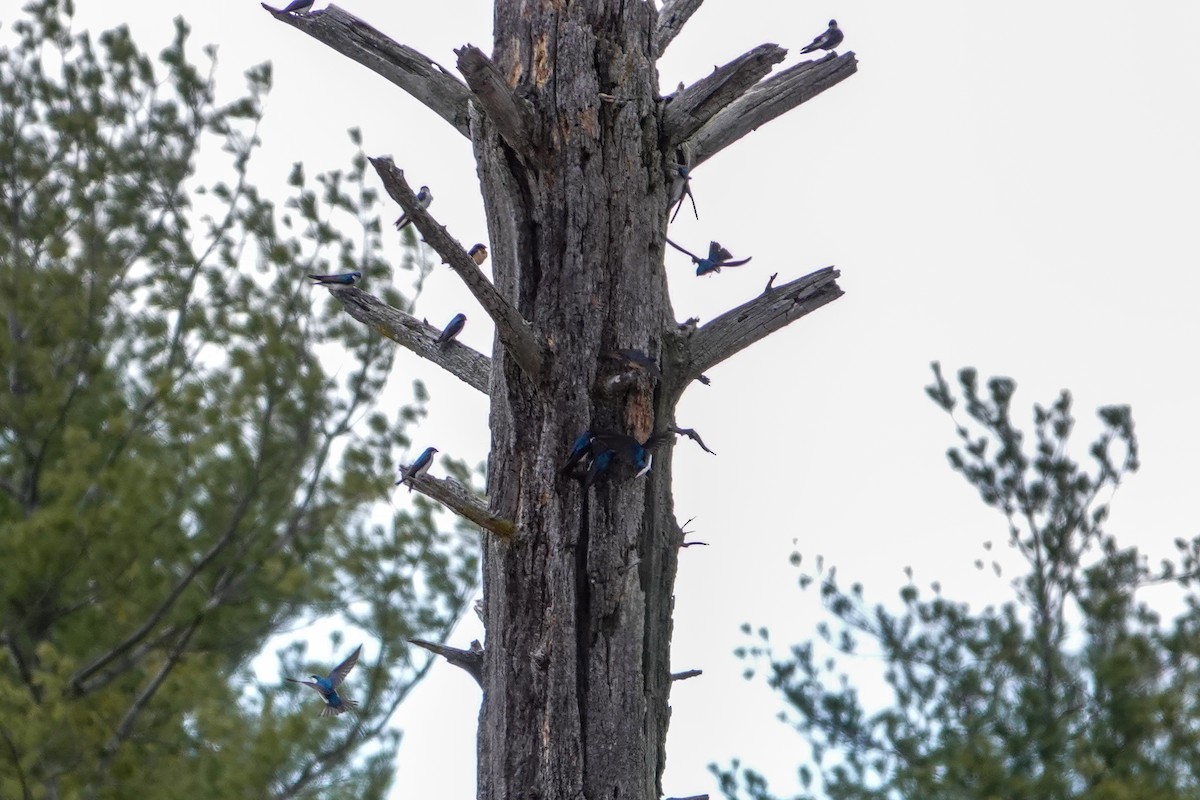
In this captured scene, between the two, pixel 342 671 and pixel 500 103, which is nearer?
pixel 500 103

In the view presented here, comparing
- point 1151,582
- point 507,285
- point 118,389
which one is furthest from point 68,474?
point 1151,582

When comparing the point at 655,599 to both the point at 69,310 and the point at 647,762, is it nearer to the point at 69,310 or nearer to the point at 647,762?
the point at 647,762

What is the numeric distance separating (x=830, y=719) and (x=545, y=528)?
20.2 feet

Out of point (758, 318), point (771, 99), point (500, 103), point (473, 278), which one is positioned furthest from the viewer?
point (771, 99)

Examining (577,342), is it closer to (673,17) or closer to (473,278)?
(473,278)

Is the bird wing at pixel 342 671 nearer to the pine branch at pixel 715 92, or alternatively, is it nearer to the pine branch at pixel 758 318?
the pine branch at pixel 758 318

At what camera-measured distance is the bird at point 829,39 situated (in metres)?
3.53

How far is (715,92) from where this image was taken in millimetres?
3221

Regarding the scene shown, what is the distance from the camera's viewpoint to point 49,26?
372 inches

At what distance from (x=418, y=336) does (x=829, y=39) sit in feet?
4.54

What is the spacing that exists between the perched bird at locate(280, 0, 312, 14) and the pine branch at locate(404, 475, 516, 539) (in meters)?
1.30

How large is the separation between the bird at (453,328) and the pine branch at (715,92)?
744 mm

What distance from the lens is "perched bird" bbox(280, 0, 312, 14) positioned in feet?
11.4

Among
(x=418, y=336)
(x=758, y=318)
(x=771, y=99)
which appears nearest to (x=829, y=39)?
(x=771, y=99)
